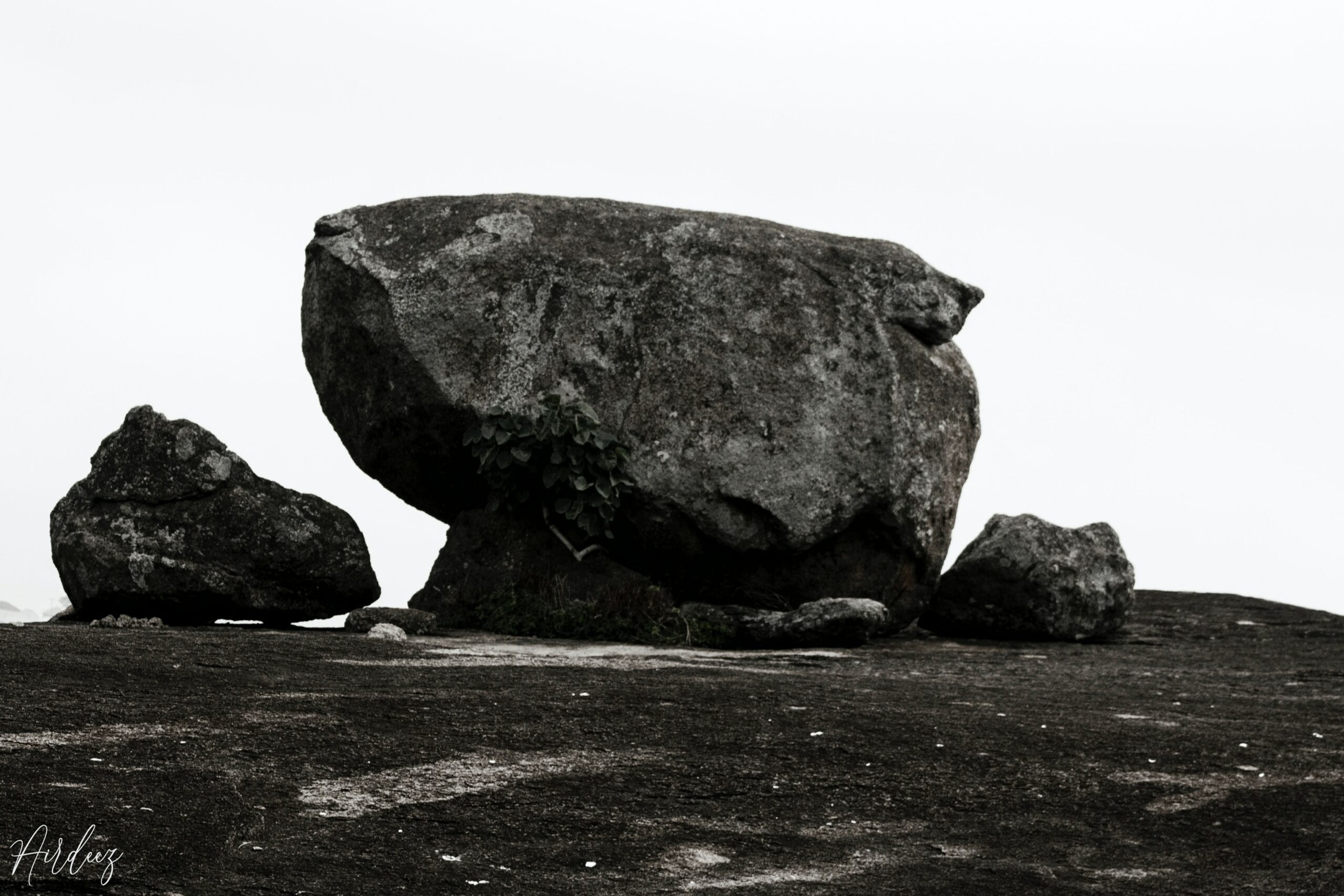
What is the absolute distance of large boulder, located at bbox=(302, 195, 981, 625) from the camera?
13398 millimetres

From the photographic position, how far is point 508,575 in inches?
526

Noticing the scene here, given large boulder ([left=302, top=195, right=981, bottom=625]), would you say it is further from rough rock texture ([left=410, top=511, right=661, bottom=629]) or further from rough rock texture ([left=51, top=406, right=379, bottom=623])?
rough rock texture ([left=51, top=406, right=379, bottom=623])

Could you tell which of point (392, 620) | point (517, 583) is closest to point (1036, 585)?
point (517, 583)

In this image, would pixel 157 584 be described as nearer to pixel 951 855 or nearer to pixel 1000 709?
pixel 1000 709

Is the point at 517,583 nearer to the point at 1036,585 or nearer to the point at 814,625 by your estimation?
the point at 814,625

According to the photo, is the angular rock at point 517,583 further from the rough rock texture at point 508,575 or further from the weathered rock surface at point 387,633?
the weathered rock surface at point 387,633

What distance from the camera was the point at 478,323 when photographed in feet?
44.2

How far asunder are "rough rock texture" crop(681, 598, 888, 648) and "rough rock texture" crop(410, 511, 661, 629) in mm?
1037

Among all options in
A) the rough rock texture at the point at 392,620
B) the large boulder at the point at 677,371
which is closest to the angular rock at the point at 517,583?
the large boulder at the point at 677,371

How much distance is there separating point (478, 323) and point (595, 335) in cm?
104

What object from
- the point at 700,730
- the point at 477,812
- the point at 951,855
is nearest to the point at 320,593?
the point at 700,730

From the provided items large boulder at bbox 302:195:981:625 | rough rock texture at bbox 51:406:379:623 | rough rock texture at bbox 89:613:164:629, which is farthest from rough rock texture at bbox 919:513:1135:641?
rough rock texture at bbox 89:613:164:629

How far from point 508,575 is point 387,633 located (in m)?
1.81

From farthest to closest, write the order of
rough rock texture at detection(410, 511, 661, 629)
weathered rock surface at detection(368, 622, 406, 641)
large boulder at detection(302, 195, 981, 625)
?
1. large boulder at detection(302, 195, 981, 625)
2. rough rock texture at detection(410, 511, 661, 629)
3. weathered rock surface at detection(368, 622, 406, 641)
